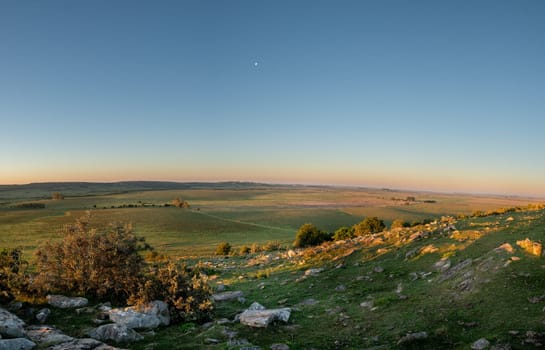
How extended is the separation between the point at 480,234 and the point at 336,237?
864 inches

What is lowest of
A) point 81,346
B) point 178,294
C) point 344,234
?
point 344,234

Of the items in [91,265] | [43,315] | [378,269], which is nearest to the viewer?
[43,315]

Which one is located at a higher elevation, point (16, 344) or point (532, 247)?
point (532, 247)

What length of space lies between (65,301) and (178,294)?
4764mm

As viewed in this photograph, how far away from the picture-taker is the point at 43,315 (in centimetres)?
1207

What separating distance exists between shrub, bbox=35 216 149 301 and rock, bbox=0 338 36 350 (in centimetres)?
557

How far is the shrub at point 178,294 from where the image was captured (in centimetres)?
1270

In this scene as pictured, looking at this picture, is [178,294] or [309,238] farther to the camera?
[309,238]

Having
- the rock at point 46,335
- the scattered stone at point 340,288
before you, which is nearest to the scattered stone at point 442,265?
the scattered stone at point 340,288

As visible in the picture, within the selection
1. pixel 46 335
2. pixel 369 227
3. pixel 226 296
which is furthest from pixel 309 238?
pixel 46 335

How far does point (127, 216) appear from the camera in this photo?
86250mm

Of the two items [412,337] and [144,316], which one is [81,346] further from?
[412,337]

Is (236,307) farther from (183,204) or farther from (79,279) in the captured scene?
(183,204)

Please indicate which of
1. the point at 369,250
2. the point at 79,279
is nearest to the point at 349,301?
the point at 369,250
